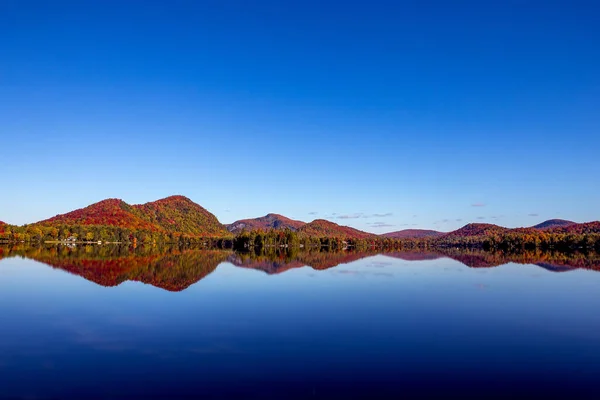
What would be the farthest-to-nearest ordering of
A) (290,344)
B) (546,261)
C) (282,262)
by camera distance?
(546,261) < (282,262) < (290,344)

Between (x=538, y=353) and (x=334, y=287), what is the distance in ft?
61.5

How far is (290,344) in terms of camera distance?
14.9 meters

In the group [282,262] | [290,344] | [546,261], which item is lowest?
[290,344]

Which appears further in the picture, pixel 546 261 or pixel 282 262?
pixel 546 261

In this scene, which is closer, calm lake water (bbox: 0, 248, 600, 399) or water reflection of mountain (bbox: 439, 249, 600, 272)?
calm lake water (bbox: 0, 248, 600, 399)

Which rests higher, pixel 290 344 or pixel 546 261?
pixel 546 261

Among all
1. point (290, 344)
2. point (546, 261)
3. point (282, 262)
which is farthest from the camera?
point (546, 261)

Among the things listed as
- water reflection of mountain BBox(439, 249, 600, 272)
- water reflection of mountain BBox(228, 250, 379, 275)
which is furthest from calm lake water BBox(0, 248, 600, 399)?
water reflection of mountain BBox(439, 249, 600, 272)

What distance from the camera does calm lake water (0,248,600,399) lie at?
426 inches

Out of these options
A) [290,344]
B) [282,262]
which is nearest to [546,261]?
[282,262]

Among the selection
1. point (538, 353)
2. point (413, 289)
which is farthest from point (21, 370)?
point (413, 289)

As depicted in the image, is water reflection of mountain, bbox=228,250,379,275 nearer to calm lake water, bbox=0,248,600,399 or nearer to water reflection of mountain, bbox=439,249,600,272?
water reflection of mountain, bbox=439,249,600,272

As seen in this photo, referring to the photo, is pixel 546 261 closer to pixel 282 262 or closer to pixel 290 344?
pixel 282 262

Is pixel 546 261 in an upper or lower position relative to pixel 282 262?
lower
